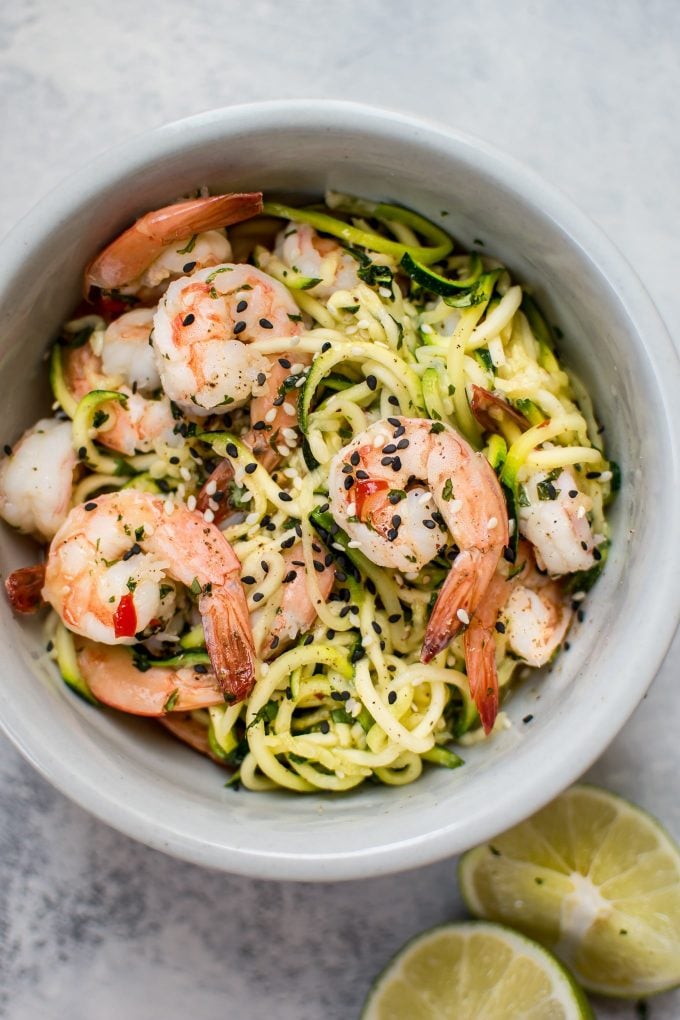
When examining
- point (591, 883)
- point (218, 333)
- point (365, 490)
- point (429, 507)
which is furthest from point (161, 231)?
point (591, 883)

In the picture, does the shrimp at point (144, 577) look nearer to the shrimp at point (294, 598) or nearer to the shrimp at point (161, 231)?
the shrimp at point (294, 598)

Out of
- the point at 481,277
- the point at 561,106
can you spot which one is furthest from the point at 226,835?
the point at 561,106

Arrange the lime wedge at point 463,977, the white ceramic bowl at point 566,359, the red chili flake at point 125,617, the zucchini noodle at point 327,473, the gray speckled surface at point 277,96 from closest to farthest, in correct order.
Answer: the white ceramic bowl at point 566,359, the red chili flake at point 125,617, the zucchini noodle at point 327,473, the lime wedge at point 463,977, the gray speckled surface at point 277,96

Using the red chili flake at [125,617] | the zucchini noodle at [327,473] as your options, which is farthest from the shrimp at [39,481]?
the red chili flake at [125,617]

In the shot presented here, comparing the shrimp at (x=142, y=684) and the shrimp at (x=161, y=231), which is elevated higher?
the shrimp at (x=161, y=231)

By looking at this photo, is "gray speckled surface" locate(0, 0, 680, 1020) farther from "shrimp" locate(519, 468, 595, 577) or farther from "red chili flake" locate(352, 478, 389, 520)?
"red chili flake" locate(352, 478, 389, 520)
